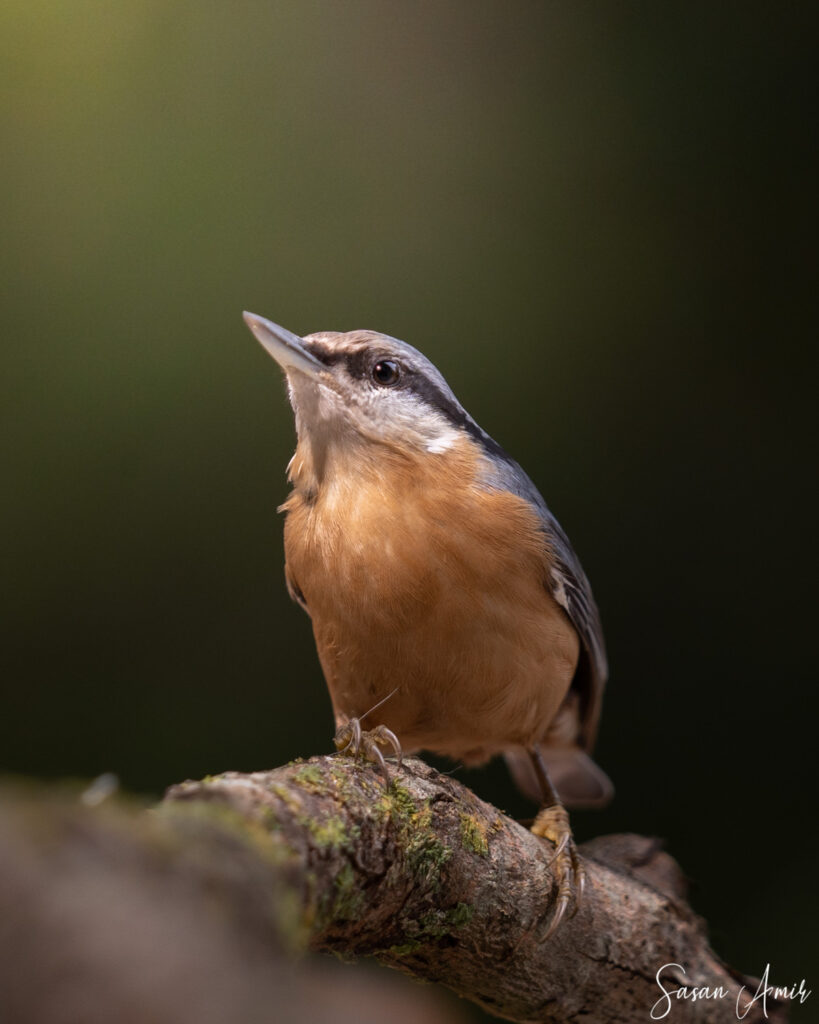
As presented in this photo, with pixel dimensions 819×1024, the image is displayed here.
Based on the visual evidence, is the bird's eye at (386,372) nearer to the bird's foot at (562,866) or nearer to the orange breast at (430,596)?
the orange breast at (430,596)

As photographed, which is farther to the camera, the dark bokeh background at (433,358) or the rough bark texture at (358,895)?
the dark bokeh background at (433,358)

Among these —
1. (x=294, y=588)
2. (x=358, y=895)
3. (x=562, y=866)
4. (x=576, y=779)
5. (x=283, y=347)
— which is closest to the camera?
(x=358, y=895)

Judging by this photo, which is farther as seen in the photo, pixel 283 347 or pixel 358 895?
pixel 283 347

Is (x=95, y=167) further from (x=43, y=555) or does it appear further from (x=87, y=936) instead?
(x=87, y=936)

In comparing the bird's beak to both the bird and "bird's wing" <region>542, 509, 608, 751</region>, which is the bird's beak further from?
"bird's wing" <region>542, 509, 608, 751</region>

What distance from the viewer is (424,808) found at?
1.77 meters

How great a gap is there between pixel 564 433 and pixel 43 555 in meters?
2.08

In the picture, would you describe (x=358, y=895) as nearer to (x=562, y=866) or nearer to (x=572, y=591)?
(x=562, y=866)

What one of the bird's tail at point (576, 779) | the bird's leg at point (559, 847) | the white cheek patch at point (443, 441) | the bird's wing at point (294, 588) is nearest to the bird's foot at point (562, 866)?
the bird's leg at point (559, 847)

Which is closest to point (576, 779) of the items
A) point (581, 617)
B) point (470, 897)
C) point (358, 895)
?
point (581, 617)

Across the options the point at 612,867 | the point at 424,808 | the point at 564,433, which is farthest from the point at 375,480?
the point at 564,433

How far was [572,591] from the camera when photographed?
271cm
